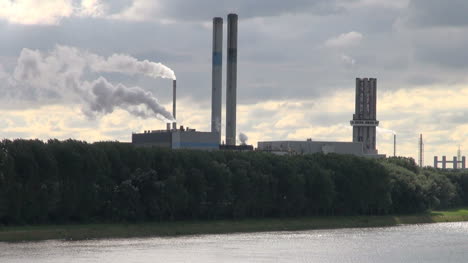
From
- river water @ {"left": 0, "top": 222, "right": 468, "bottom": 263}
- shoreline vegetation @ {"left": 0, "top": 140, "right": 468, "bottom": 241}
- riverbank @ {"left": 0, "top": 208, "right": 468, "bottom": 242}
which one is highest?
shoreline vegetation @ {"left": 0, "top": 140, "right": 468, "bottom": 241}

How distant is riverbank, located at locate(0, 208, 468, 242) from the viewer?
355ft

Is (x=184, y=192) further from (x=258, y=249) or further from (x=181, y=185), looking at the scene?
(x=258, y=249)

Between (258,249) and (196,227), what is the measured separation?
82.4 feet

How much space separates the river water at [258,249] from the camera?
90.4 metres

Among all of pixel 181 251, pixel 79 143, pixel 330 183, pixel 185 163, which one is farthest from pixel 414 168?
pixel 181 251

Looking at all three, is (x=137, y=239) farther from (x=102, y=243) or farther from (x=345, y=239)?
(x=345, y=239)

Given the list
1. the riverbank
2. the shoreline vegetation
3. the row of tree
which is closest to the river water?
the riverbank

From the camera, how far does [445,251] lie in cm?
10150

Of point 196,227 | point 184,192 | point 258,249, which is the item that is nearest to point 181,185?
point 184,192

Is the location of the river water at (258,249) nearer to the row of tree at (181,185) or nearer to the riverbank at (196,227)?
the riverbank at (196,227)

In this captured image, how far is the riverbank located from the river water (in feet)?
12.1

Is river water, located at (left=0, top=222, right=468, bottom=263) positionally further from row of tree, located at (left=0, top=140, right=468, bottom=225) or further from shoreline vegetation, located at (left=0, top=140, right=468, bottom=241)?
row of tree, located at (left=0, top=140, right=468, bottom=225)

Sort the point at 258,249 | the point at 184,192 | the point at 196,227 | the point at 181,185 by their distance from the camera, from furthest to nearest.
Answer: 1. the point at 181,185
2. the point at 184,192
3. the point at 196,227
4. the point at 258,249

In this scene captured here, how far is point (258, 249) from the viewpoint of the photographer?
99.6 m
